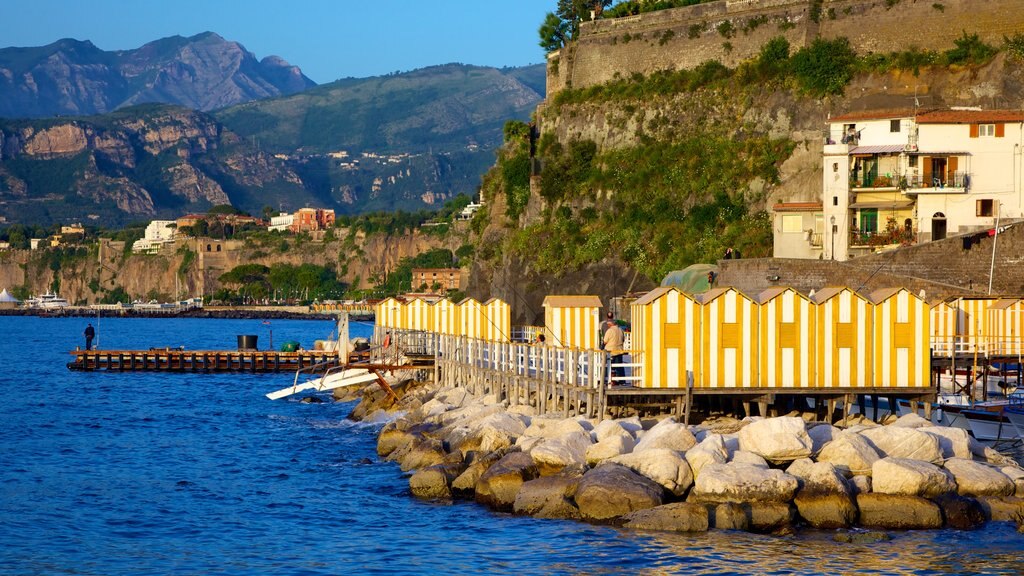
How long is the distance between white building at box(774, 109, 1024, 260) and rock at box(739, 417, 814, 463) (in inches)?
1542

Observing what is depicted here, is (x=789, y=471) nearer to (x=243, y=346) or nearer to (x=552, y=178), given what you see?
(x=243, y=346)

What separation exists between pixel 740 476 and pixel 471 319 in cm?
2603

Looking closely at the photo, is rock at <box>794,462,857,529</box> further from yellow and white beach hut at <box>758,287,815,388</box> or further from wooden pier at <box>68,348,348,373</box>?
wooden pier at <box>68,348,348,373</box>

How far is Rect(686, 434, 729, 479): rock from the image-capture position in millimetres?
28156

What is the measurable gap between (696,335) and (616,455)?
16.7 ft

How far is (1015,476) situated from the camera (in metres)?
28.6

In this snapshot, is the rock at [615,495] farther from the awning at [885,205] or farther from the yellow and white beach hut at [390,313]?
the awning at [885,205]

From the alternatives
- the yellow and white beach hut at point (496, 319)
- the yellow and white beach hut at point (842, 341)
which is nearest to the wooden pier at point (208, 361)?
the yellow and white beach hut at point (496, 319)

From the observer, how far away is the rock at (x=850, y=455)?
1116 inches

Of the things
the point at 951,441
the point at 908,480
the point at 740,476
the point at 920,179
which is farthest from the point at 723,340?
the point at 920,179

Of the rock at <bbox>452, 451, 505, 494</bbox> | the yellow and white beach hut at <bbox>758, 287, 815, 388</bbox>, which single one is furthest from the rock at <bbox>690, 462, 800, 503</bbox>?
the yellow and white beach hut at <bbox>758, 287, 815, 388</bbox>

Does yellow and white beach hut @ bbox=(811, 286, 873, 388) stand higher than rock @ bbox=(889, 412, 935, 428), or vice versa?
yellow and white beach hut @ bbox=(811, 286, 873, 388)

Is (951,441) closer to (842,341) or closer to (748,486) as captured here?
(842,341)

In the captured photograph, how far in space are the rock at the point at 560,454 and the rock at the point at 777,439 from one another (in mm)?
3272
